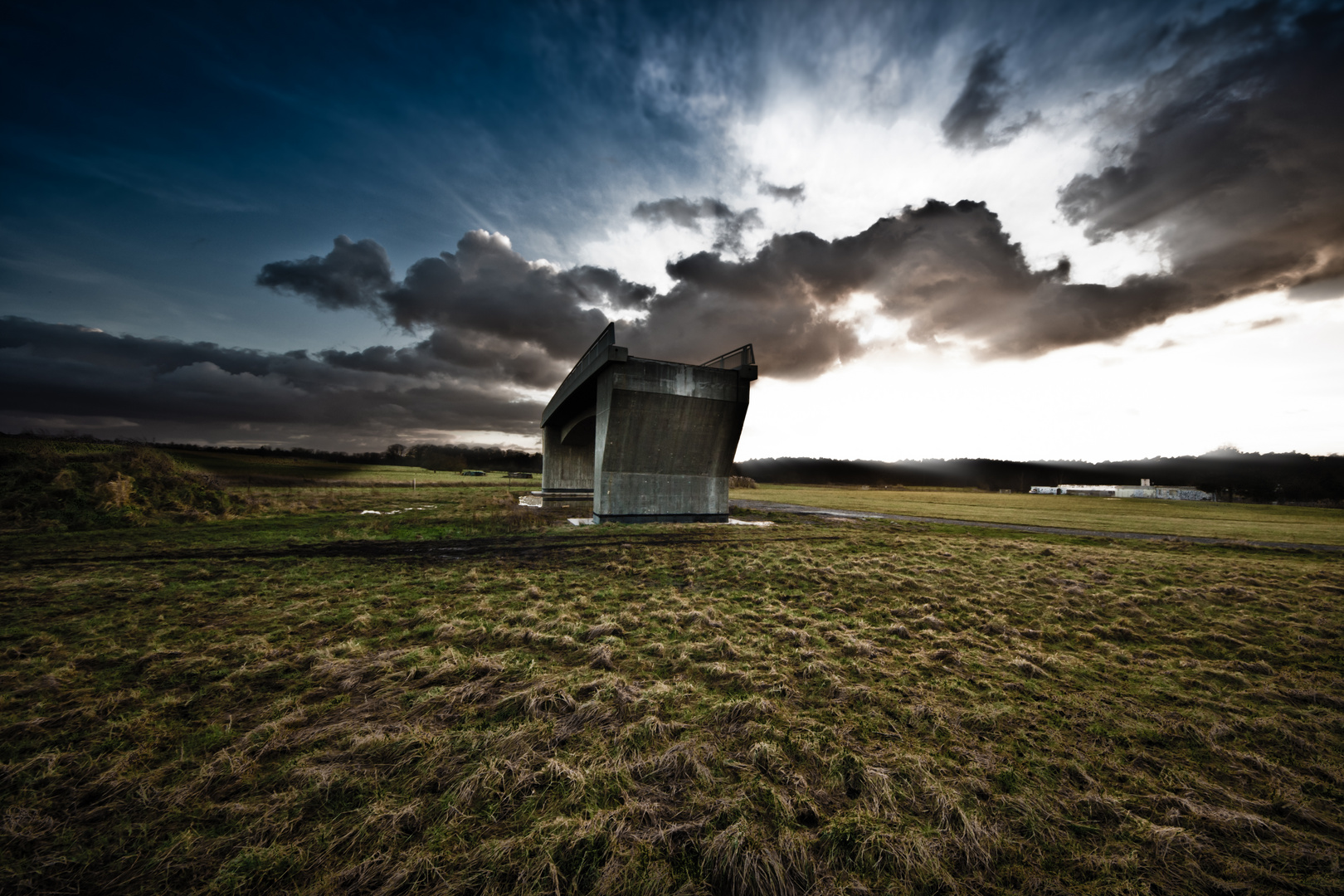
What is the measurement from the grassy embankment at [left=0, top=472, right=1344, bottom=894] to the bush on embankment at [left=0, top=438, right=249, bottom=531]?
585 inches

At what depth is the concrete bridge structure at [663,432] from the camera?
24.6 meters

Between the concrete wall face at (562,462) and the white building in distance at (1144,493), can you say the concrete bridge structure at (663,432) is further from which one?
the white building in distance at (1144,493)

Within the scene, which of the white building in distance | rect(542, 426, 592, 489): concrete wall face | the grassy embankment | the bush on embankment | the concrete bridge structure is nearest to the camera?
the grassy embankment

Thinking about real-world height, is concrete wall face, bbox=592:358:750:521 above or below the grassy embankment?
above

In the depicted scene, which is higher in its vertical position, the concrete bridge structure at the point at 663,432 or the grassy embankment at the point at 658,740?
the concrete bridge structure at the point at 663,432

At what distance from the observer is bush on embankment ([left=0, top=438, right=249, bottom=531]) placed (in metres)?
19.9

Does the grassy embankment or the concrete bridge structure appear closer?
the grassy embankment

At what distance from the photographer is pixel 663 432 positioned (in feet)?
84.8

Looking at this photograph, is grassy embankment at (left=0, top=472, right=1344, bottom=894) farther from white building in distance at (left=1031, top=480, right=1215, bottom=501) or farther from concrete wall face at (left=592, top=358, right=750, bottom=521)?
white building in distance at (left=1031, top=480, right=1215, bottom=501)

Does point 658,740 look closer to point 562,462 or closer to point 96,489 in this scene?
point 96,489

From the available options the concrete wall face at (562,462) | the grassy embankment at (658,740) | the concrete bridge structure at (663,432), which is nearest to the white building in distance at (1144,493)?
the concrete wall face at (562,462)

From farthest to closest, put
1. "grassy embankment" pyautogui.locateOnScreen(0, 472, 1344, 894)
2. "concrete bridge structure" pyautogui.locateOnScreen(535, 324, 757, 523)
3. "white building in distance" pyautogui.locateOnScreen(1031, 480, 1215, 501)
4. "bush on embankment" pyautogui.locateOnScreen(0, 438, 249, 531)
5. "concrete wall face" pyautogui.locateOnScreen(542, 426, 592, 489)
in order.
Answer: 1. "white building in distance" pyautogui.locateOnScreen(1031, 480, 1215, 501)
2. "concrete wall face" pyautogui.locateOnScreen(542, 426, 592, 489)
3. "concrete bridge structure" pyautogui.locateOnScreen(535, 324, 757, 523)
4. "bush on embankment" pyautogui.locateOnScreen(0, 438, 249, 531)
5. "grassy embankment" pyautogui.locateOnScreen(0, 472, 1344, 894)

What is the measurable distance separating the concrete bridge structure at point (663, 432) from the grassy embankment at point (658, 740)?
1481cm

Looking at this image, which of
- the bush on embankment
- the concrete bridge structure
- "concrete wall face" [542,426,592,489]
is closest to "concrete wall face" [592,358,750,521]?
the concrete bridge structure
